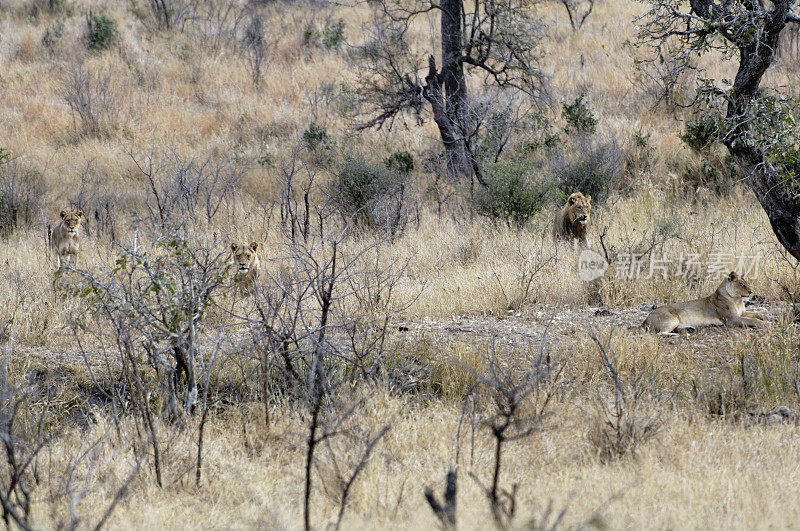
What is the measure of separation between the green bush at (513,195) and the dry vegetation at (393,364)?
0.32 m

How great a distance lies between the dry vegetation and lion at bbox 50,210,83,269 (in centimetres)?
31

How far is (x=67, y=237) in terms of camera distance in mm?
11133

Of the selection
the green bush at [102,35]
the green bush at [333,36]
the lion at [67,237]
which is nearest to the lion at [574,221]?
the lion at [67,237]

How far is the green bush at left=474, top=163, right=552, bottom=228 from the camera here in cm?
1195

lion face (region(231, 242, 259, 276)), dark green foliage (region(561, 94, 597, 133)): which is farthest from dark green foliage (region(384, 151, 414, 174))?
lion face (region(231, 242, 259, 276))

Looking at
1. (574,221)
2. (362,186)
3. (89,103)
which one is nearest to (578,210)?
(574,221)

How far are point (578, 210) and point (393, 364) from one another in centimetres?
475

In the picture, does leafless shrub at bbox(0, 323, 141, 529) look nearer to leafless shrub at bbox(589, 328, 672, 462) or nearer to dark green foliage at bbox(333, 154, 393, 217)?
leafless shrub at bbox(589, 328, 672, 462)

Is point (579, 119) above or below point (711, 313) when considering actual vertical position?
above

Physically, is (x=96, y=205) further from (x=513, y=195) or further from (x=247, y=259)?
(x=513, y=195)

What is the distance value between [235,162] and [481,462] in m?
12.8

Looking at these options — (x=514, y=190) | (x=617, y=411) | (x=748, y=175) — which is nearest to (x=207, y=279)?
(x=617, y=411)

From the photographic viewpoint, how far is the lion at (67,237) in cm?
1088

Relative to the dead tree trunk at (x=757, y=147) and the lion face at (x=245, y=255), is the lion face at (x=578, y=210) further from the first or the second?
the lion face at (x=245, y=255)
